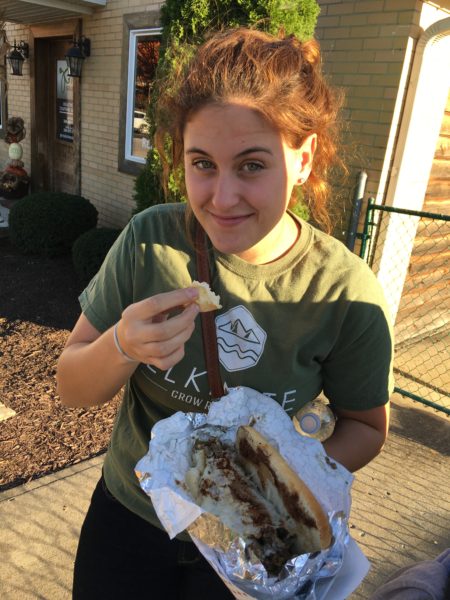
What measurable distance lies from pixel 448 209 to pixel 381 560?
446 centimetres

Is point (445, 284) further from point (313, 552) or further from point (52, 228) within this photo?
point (313, 552)

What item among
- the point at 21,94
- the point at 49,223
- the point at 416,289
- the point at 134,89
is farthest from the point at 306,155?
the point at 21,94

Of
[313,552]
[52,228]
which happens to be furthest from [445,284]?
[313,552]

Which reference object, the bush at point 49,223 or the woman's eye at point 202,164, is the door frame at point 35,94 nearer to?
the bush at point 49,223

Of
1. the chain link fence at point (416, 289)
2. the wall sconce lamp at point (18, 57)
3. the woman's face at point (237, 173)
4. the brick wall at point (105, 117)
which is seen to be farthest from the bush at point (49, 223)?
the woman's face at point (237, 173)

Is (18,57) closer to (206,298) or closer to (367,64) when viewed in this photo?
(367,64)

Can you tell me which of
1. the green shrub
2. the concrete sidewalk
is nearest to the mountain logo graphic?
the concrete sidewalk

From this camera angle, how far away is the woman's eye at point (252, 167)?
1.29 metres

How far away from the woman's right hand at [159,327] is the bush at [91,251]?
208 inches

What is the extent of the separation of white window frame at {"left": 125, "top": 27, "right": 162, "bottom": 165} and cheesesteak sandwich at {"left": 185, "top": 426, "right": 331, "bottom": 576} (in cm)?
676

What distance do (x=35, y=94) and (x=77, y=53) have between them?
85.7 inches

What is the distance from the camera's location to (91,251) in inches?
252

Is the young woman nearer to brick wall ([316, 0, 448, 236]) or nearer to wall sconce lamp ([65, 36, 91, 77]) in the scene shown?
brick wall ([316, 0, 448, 236])

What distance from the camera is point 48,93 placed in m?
9.77
